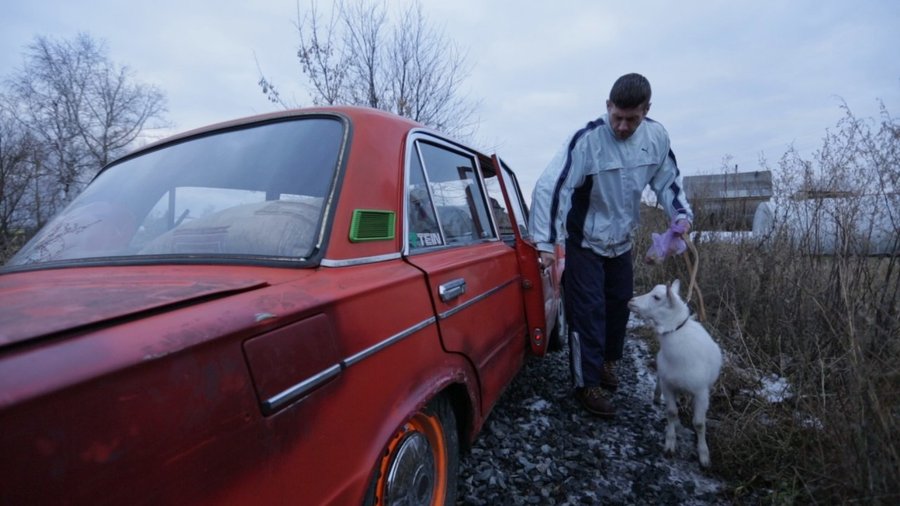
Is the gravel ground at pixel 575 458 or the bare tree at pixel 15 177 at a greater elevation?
the bare tree at pixel 15 177

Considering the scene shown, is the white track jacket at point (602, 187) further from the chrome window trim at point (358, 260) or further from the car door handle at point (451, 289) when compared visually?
the chrome window trim at point (358, 260)

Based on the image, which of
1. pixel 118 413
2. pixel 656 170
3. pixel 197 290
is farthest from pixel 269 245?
pixel 656 170

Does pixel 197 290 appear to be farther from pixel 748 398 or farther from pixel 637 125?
pixel 748 398

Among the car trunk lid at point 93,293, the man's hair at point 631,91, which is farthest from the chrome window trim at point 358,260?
the man's hair at point 631,91

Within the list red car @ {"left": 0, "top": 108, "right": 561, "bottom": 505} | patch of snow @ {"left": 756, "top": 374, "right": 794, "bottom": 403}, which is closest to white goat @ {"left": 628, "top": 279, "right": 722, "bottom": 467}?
patch of snow @ {"left": 756, "top": 374, "right": 794, "bottom": 403}

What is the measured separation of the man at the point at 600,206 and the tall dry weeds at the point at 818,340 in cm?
84

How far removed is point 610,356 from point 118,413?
125 inches

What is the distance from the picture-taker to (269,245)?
51.1 inches

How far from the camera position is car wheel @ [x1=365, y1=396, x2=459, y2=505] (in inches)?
52.5

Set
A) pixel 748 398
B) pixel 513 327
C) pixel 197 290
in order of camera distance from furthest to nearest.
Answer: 1. pixel 748 398
2. pixel 513 327
3. pixel 197 290

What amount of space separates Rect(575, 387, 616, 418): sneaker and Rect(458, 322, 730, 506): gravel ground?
7cm

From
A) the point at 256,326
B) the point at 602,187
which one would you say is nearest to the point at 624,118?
the point at 602,187

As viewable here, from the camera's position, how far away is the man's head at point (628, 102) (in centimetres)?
255

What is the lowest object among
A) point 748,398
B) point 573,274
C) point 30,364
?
point 748,398
